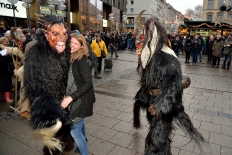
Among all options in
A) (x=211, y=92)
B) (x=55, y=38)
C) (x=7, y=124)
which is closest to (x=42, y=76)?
(x=55, y=38)

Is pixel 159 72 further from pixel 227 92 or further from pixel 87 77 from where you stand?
pixel 227 92

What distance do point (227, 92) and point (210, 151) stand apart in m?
4.23

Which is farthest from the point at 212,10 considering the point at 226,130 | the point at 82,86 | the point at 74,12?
the point at 82,86

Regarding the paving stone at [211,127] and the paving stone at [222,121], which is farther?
the paving stone at [222,121]

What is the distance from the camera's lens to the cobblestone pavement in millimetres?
3254

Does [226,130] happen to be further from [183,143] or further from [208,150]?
[183,143]

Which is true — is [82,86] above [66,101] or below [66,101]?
above

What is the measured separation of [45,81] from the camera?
217cm

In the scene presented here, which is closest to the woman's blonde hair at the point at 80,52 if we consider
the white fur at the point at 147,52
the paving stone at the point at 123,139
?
the white fur at the point at 147,52

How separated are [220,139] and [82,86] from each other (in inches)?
114

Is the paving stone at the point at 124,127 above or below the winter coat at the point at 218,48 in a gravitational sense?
below

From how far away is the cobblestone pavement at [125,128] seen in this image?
3254 mm

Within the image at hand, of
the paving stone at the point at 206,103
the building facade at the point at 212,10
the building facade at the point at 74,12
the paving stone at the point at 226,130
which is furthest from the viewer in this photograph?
the building facade at the point at 212,10

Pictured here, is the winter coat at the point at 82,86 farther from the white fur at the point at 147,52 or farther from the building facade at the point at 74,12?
the building facade at the point at 74,12
